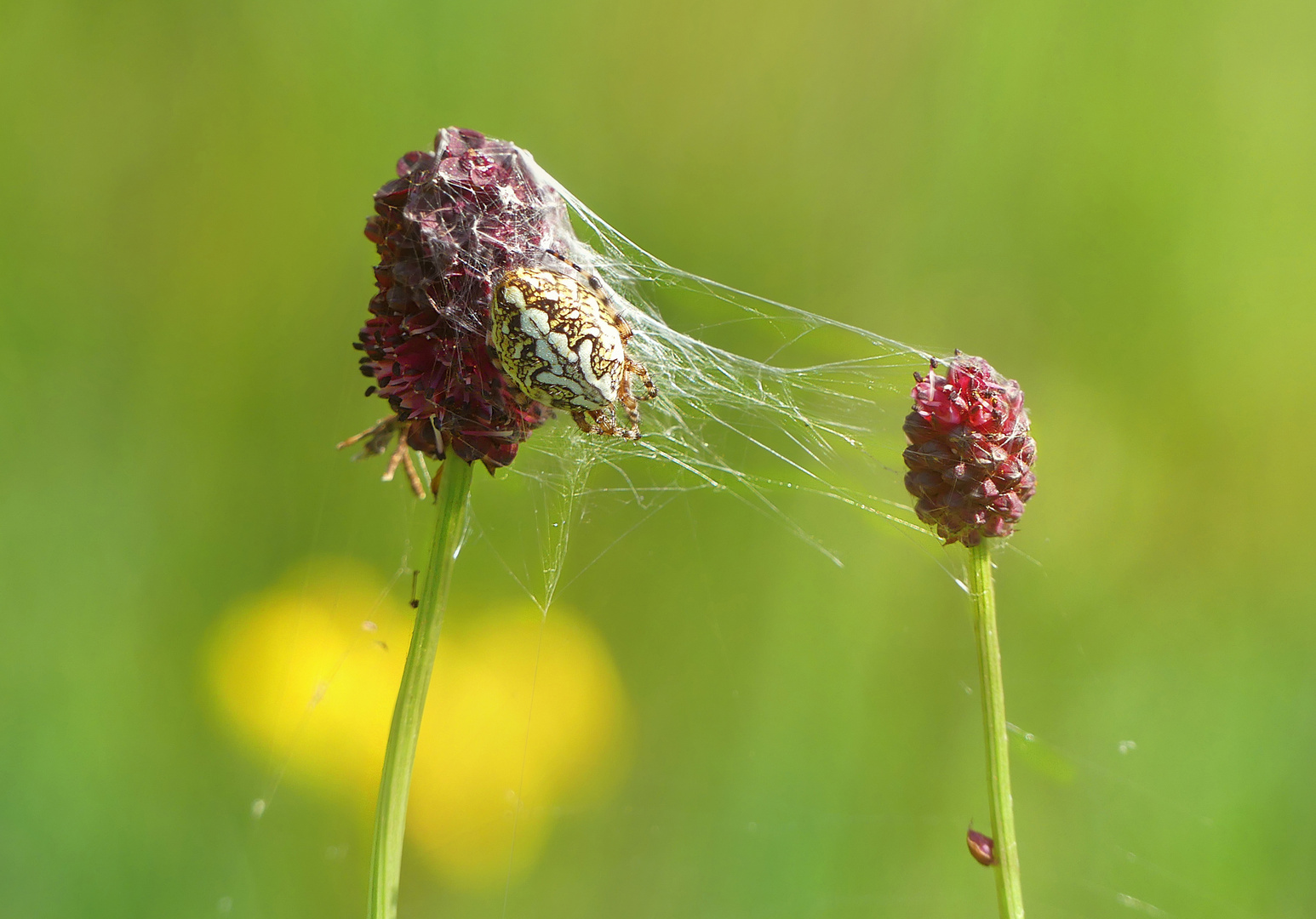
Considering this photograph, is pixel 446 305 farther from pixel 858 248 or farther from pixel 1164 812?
pixel 1164 812

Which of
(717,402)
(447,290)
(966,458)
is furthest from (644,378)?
(966,458)

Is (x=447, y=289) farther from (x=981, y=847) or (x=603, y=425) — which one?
(x=981, y=847)

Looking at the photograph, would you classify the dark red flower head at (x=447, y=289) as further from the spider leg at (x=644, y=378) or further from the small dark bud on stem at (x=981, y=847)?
the small dark bud on stem at (x=981, y=847)

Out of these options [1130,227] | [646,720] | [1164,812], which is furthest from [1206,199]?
[646,720]

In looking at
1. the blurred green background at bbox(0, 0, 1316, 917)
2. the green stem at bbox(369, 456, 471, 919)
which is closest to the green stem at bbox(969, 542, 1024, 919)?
the green stem at bbox(369, 456, 471, 919)

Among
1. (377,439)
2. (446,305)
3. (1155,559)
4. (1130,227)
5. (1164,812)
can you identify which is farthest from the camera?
(1130,227)

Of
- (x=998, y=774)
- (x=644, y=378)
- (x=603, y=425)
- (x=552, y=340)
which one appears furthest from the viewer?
(x=644, y=378)

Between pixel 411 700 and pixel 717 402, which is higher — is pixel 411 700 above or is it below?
below

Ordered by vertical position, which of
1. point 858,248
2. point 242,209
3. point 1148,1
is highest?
point 1148,1
